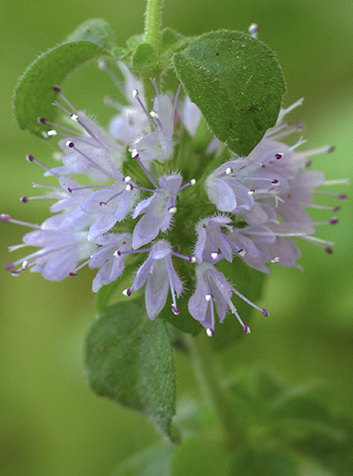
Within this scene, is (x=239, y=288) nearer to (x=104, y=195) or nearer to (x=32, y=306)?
(x=104, y=195)

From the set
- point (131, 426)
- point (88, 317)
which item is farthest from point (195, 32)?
point (131, 426)

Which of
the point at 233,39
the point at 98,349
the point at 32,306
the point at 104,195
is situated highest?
the point at 233,39

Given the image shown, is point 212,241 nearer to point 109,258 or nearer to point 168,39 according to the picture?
point 109,258

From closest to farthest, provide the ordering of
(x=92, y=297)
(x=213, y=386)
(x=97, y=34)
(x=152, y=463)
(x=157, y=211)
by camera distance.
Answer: (x=157, y=211)
(x=97, y=34)
(x=213, y=386)
(x=152, y=463)
(x=92, y=297)

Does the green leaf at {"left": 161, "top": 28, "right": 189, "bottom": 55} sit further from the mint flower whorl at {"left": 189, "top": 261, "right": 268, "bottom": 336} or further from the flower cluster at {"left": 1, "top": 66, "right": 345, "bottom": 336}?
the mint flower whorl at {"left": 189, "top": 261, "right": 268, "bottom": 336}

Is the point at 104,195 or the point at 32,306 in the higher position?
the point at 104,195

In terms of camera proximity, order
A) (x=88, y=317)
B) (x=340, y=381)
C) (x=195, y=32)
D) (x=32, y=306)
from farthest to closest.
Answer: (x=195, y=32)
(x=32, y=306)
(x=88, y=317)
(x=340, y=381)

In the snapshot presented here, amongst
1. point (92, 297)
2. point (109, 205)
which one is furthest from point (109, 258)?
point (92, 297)
